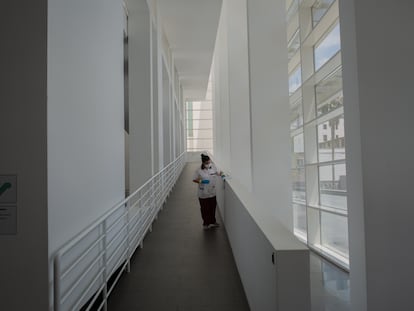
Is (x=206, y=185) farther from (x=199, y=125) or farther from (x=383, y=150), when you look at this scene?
(x=199, y=125)

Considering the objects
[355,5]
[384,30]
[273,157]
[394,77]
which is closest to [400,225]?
[394,77]

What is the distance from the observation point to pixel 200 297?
12.6ft

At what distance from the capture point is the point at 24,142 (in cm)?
249

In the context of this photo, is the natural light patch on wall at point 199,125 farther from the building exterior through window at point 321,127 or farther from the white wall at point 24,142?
the white wall at point 24,142

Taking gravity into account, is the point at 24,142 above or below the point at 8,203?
above

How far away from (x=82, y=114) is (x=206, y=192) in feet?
14.1

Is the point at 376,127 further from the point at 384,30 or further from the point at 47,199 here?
the point at 47,199

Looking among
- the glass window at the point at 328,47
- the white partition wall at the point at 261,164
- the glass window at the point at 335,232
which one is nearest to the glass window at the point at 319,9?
the glass window at the point at 328,47

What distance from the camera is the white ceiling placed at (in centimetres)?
1068

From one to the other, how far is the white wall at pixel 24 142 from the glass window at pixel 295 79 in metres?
7.21

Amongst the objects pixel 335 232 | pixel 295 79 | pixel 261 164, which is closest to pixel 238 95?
pixel 295 79

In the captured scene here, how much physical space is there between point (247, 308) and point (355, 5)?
3.09 metres

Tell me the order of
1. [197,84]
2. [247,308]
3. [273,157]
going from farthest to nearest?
[197,84]
[273,157]
[247,308]

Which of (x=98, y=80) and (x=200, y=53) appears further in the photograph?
(x=200, y=53)
